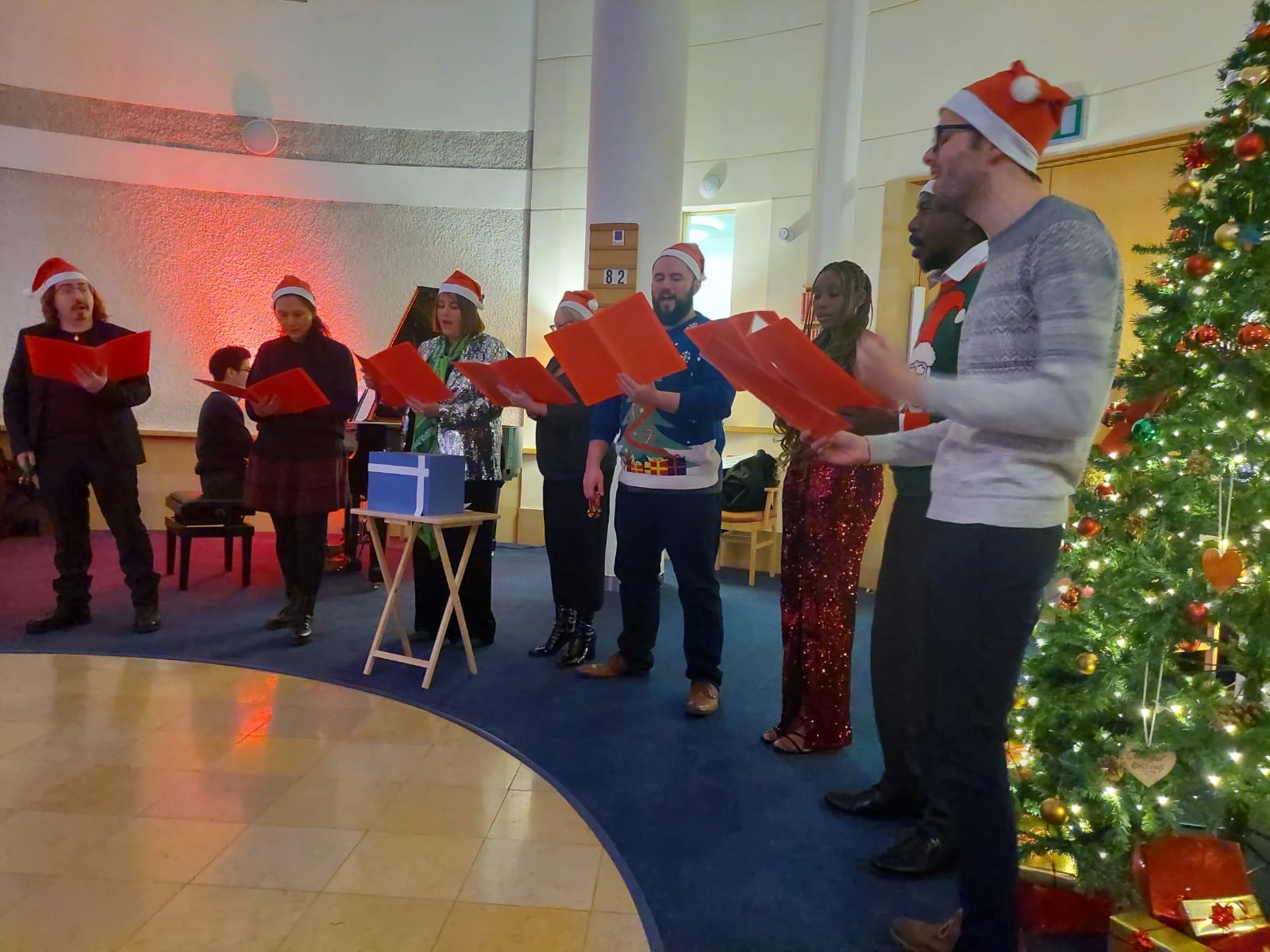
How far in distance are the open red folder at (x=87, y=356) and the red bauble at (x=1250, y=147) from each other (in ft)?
10.9

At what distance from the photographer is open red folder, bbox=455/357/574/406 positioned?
8.90 feet

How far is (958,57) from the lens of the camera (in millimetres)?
4566

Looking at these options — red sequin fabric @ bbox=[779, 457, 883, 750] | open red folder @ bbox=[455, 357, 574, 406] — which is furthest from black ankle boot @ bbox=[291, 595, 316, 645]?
red sequin fabric @ bbox=[779, 457, 883, 750]

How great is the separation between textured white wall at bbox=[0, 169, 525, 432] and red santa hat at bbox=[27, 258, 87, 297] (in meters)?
2.88

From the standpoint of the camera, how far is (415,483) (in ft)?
9.46

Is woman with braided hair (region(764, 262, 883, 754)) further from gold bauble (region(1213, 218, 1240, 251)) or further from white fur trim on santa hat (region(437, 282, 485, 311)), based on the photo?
white fur trim on santa hat (region(437, 282, 485, 311))

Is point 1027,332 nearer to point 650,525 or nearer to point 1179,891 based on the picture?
point 1179,891

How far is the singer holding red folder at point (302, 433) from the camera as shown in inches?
134

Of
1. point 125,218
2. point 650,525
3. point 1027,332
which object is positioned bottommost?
point 650,525

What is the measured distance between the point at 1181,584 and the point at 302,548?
3.12m

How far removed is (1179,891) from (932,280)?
130cm

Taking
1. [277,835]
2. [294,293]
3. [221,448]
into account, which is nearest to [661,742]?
[277,835]

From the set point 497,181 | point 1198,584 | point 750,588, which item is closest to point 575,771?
point 1198,584

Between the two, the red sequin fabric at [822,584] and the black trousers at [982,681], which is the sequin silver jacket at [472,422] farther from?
the black trousers at [982,681]
